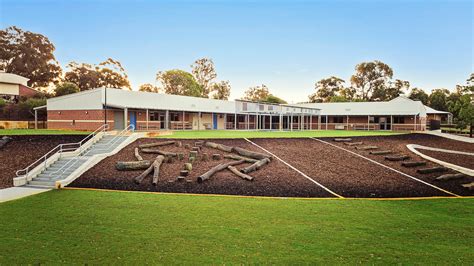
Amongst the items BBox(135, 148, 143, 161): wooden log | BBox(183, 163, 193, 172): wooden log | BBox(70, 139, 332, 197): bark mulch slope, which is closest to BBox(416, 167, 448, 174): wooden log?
BBox(70, 139, 332, 197): bark mulch slope

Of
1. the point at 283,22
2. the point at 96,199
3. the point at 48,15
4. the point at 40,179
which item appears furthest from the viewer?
the point at 283,22

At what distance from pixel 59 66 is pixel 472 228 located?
54735mm

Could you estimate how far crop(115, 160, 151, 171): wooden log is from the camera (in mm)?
14273

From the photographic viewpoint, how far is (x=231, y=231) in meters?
7.04

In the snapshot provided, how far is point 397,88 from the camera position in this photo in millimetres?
68625

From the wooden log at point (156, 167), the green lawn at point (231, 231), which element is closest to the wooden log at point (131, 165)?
the wooden log at point (156, 167)

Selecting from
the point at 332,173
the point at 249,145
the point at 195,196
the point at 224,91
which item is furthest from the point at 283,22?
the point at 224,91

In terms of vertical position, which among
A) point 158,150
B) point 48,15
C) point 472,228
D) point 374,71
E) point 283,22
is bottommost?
point 472,228

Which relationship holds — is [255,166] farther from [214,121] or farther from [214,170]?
[214,121]

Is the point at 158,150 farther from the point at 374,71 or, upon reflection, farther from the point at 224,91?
the point at 374,71

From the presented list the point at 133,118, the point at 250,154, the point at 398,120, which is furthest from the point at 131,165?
the point at 398,120

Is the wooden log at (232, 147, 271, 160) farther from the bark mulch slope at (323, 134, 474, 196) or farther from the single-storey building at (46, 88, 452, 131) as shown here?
the single-storey building at (46, 88, 452, 131)

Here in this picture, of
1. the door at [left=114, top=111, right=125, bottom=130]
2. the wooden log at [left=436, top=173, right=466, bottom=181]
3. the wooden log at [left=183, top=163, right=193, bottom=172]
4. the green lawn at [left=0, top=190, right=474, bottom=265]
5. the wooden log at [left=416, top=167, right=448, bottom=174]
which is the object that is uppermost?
the door at [left=114, top=111, right=125, bottom=130]

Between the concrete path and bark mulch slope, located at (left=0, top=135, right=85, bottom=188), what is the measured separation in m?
1.64
